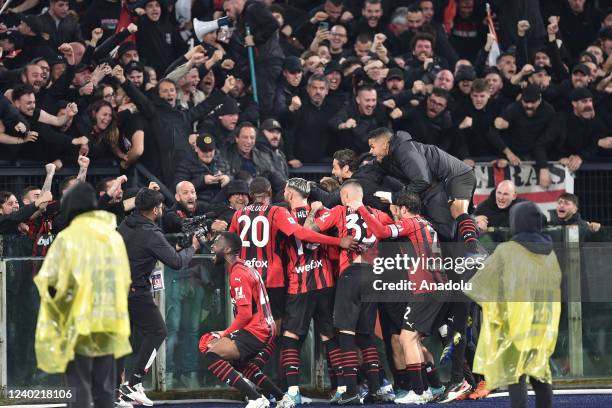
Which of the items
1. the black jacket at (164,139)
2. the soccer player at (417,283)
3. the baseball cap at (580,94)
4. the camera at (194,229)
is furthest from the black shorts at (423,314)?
the baseball cap at (580,94)

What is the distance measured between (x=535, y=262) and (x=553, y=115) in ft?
22.9

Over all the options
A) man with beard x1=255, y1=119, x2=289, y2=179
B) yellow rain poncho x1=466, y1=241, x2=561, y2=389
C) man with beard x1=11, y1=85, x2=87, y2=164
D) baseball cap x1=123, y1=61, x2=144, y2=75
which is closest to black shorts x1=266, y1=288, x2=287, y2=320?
man with beard x1=255, y1=119, x2=289, y2=179

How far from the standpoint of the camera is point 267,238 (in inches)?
550

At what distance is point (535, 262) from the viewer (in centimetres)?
1127

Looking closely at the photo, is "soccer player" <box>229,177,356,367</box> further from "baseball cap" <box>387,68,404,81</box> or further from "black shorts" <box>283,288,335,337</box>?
"baseball cap" <box>387,68,404,81</box>

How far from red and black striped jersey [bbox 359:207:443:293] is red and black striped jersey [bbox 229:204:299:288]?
823 mm

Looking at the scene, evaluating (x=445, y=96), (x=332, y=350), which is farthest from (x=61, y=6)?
(x=332, y=350)

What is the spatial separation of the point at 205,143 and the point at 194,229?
1610 millimetres

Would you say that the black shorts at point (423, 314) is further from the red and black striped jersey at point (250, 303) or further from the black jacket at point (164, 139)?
the black jacket at point (164, 139)

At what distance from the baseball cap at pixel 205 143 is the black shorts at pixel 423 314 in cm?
295

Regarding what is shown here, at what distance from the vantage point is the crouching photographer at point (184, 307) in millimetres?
14688

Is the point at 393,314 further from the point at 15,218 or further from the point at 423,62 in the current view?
the point at 423,62

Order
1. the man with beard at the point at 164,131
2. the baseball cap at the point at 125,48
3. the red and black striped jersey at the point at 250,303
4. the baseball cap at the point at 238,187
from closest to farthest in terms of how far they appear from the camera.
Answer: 1. the red and black striped jersey at the point at 250,303
2. the baseball cap at the point at 238,187
3. the man with beard at the point at 164,131
4. the baseball cap at the point at 125,48

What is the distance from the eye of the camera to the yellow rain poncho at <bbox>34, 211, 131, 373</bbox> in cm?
1025
